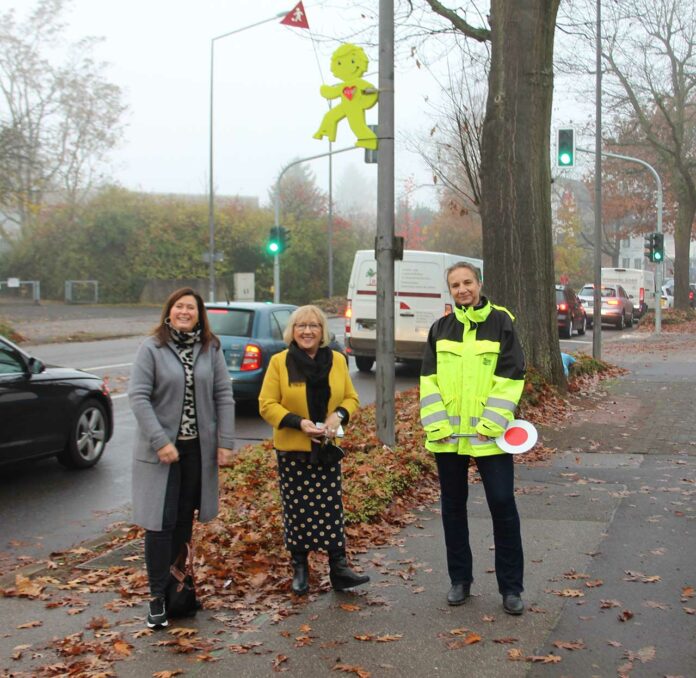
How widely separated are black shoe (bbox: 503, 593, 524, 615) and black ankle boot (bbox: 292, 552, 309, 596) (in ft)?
3.55

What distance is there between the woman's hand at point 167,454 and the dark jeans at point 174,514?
10cm

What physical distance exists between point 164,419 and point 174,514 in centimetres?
48

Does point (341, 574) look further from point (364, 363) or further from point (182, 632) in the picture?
point (364, 363)

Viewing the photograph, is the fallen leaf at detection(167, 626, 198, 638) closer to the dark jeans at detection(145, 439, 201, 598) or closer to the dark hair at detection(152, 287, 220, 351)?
the dark jeans at detection(145, 439, 201, 598)

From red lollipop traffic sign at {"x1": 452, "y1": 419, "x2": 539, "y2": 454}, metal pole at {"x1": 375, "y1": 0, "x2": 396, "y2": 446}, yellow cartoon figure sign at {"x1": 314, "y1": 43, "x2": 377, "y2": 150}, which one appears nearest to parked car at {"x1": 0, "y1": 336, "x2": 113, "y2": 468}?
metal pole at {"x1": 375, "y1": 0, "x2": 396, "y2": 446}

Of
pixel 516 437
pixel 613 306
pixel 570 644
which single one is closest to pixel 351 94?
pixel 516 437

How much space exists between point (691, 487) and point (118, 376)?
11.7 m

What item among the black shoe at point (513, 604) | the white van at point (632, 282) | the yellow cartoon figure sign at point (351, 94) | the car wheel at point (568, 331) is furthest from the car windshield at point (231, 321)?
the white van at point (632, 282)

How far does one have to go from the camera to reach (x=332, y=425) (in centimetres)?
522

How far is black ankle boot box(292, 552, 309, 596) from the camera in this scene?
5363 millimetres

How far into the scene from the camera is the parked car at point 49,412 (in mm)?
8383

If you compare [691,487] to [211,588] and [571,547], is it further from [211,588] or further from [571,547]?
[211,588]

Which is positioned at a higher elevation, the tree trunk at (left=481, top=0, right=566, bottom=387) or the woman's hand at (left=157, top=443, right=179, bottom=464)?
the tree trunk at (left=481, top=0, right=566, bottom=387)

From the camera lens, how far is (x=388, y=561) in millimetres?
6094
